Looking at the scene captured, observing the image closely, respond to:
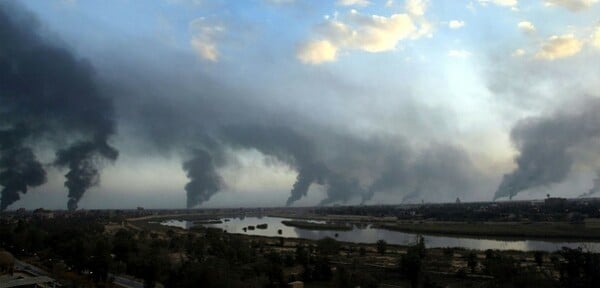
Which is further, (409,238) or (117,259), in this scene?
(409,238)

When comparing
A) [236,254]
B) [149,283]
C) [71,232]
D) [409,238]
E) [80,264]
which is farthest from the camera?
[409,238]

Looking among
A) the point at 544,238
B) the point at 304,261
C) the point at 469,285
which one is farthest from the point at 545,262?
the point at 544,238

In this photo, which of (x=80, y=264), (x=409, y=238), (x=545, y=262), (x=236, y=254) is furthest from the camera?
(x=409, y=238)

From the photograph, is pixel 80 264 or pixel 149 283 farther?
pixel 80 264

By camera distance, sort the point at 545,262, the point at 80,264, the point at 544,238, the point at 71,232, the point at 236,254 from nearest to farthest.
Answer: the point at 80,264 < the point at 236,254 < the point at 545,262 < the point at 71,232 < the point at 544,238

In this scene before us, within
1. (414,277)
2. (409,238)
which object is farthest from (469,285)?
(409,238)

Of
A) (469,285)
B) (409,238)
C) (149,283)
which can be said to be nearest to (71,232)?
(149,283)

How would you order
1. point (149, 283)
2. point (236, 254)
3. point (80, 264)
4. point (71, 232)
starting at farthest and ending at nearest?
point (71, 232) → point (236, 254) → point (80, 264) → point (149, 283)

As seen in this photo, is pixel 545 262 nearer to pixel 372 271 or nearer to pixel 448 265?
pixel 448 265

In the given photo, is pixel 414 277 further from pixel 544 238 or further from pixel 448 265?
pixel 544 238
